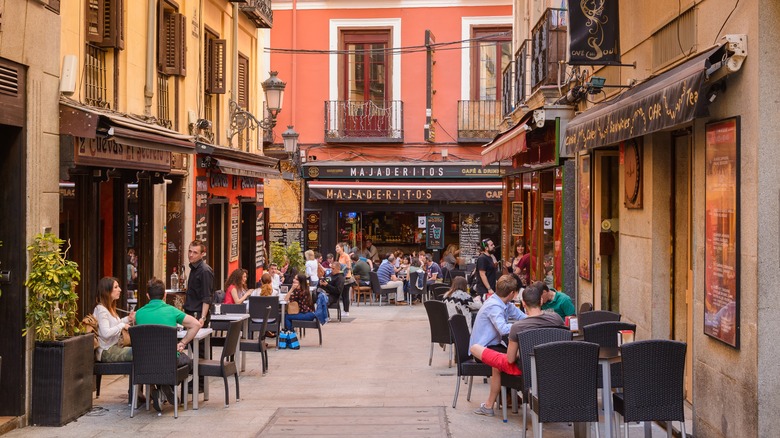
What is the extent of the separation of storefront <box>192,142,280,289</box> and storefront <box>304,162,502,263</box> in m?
4.24

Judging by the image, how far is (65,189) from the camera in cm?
1248

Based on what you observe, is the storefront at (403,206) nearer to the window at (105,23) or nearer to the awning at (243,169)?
the awning at (243,169)

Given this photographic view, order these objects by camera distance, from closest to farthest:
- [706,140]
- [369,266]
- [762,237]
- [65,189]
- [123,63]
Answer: [762,237]
[706,140]
[65,189]
[123,63]
[369,266]

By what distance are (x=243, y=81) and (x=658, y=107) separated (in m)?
15.5

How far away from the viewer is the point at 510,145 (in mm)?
16406

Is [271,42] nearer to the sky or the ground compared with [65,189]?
nearer to the sky

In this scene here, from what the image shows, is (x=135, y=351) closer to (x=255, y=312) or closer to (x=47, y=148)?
(x=47, y=148)

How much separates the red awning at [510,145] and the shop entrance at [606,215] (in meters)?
1.76

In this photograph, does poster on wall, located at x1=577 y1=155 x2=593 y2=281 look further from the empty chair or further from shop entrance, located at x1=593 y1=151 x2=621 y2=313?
the empty chair

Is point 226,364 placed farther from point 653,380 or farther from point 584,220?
point 584,220

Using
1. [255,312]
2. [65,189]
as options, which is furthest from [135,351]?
[255,312]

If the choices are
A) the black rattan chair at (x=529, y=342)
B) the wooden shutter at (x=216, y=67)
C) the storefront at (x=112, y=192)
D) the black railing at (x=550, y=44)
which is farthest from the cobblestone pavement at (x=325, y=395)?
the wooden shutter at (x=216, y=67)

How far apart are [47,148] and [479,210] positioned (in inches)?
839

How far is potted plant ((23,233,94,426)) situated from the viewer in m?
9.57
